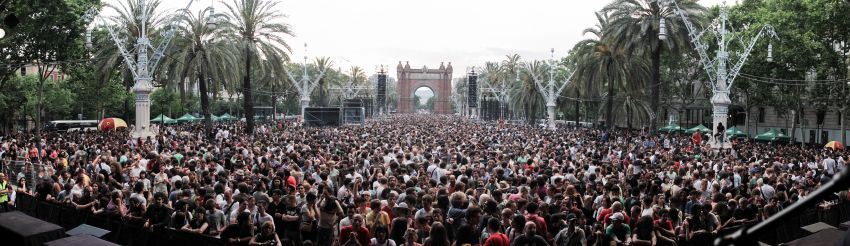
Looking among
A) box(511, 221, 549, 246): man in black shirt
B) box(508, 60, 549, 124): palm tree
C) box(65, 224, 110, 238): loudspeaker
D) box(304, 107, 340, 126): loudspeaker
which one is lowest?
box(65, 224, 110, 238): loudspeaker

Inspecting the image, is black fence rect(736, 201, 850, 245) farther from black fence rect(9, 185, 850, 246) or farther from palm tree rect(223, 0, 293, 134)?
palm tree rect(223, 0, 293, 134)

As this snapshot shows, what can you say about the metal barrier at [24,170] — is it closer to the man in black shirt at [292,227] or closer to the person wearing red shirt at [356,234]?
the man in black shirt at [292,227]

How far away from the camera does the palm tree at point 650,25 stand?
3319cm

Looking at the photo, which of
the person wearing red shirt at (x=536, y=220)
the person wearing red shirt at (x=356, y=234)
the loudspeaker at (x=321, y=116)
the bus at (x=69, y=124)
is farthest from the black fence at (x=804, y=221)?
the bus at (x=69, y=124)

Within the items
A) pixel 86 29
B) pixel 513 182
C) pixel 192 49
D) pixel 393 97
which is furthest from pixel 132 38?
pixel 393 97

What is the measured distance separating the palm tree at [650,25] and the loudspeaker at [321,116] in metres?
24.7

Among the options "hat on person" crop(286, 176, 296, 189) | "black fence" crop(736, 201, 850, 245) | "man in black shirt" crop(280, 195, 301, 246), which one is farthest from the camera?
"hat on person" crop(286, 176, 296, 189)

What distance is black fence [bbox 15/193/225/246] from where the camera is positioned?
8492 mm

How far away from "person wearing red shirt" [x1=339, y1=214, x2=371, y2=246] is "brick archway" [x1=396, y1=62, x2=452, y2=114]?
487ft

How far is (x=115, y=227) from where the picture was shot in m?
9.70

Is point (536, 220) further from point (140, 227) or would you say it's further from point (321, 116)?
point (321, 116)

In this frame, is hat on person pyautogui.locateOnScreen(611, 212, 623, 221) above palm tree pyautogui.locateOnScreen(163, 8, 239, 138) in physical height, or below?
below

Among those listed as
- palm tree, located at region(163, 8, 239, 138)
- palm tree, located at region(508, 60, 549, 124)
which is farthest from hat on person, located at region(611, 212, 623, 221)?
palm tree, located at region(508, 60, 549, 124)

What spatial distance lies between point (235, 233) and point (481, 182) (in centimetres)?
540
